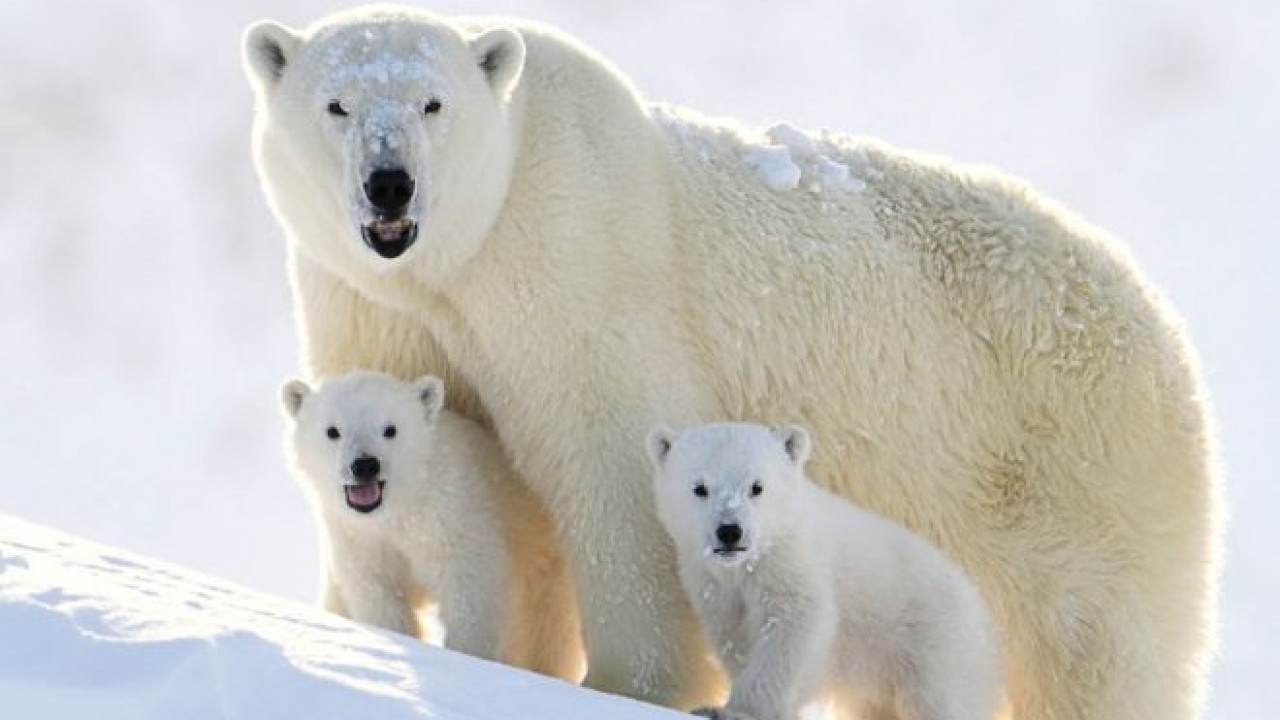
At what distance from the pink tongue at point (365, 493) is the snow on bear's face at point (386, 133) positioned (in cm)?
64

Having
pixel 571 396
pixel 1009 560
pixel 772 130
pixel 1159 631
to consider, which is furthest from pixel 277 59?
pixel 1159 631

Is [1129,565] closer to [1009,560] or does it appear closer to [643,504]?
[1009,560]

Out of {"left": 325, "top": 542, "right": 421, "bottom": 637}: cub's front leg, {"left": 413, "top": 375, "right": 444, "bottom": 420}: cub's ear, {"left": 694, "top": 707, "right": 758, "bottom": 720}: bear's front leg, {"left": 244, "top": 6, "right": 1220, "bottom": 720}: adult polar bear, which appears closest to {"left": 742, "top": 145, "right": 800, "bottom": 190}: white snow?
{"left": 244, "top": 6, "right": 1220, "bottom": 720}: adult polar bear

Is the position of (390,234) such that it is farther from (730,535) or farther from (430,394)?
(730,535)

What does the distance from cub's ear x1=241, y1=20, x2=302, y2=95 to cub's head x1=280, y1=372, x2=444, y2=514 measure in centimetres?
93

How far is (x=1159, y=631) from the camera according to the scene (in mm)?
7402

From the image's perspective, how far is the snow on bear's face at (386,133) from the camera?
20.4 feet

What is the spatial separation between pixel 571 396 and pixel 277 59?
4.31 feet

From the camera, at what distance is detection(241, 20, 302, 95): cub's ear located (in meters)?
6.56

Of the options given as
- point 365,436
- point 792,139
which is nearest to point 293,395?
point 365,436

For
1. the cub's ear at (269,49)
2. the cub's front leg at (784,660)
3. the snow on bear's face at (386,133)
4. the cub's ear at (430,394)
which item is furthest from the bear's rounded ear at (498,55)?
the cub's front leg at (784,660)

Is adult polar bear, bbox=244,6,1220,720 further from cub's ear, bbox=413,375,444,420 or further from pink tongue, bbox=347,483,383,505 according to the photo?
pink tongue, bbox=347,483,383,505

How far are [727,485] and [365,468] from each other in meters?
1.09

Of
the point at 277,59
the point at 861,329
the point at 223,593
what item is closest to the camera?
the point at 223,593
